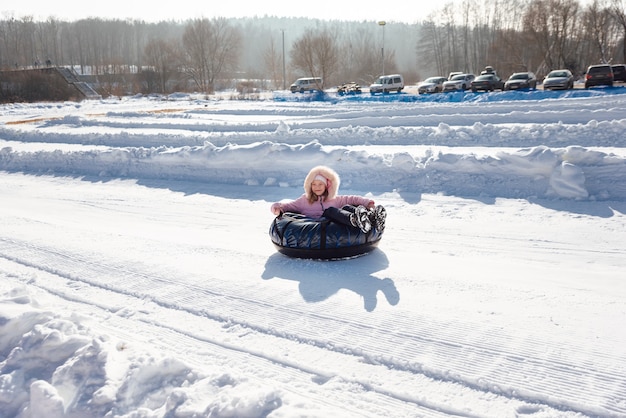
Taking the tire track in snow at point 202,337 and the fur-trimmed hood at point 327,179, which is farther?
the fur-trimmed hood at point 327,179

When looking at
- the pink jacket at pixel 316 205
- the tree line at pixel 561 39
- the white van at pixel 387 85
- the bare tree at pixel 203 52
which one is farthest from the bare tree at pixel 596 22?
the pink jacket at pixel 316 205

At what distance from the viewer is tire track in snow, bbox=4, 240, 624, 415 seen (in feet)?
9.78

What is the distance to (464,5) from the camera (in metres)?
79.3

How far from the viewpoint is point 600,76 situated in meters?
25.7

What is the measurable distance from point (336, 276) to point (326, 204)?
3.26 feet

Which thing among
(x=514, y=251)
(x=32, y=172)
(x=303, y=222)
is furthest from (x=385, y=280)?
(x=32, y=172)

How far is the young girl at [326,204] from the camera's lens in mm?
5254

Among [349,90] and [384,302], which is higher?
[349,90]

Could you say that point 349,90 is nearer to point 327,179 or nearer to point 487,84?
point 487,84

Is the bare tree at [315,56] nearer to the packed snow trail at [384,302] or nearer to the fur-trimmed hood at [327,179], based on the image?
the packed snow trail at [384,302]

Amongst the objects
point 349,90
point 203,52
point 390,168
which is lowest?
point 390,168

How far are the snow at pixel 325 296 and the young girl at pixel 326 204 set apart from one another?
1.48ft

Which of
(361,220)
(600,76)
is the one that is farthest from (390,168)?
(600,76)

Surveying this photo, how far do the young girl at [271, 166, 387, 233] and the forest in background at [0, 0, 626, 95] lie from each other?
143ft
